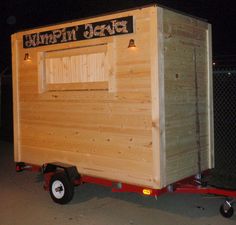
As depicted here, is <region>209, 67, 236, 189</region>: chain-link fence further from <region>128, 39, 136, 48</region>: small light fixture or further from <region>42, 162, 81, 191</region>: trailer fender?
<region>128, 39, 136, 48</region>: small light fixture

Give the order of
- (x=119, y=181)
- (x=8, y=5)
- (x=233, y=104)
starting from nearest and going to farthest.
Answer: (x=119, y=181)
(x=233, y=104)
(x=8, y=5)

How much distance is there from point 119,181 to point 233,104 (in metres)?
8.25

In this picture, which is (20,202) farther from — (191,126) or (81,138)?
(191,126)

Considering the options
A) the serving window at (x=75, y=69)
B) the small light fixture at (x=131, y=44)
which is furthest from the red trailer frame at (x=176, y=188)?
the small light fixture at (x=131, y=44)

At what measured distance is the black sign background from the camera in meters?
6.21

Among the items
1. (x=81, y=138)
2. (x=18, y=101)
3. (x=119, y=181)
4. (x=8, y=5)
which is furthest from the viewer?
(x=8, y=5)

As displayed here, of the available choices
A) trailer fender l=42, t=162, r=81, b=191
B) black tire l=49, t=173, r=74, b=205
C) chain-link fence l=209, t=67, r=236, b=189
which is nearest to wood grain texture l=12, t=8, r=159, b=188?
trailer fender l=42, t=162, r=81, b=191

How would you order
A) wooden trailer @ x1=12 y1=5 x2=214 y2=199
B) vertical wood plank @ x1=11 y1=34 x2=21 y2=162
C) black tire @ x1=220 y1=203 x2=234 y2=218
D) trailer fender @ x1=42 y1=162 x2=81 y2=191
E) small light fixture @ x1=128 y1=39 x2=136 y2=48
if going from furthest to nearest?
vertical wood plank @ x1=11 y1=34 x2=21 y2=162 < trailer fender @ x1=42 y1=162 x2=81 y2=191 < black tire @ x1=220 y1=203 x2=234 y2=218 < small light fixture @ x1=128 y1=39 x2=136 y2=48 < wooden trailer @ x1=12 y1=5 x2=214 y2=199

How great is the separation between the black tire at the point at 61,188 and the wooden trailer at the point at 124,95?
1.06 ft

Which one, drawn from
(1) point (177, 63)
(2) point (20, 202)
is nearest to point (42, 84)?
(2) point (20, 202)

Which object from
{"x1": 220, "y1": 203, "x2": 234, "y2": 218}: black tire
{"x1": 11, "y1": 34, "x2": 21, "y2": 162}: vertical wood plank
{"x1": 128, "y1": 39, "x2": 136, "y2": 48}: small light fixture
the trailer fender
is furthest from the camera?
{"x1": 11, "y1": 34, "x2": 21, "y2": 162}: vertical wood plank

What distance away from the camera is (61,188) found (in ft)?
23.2

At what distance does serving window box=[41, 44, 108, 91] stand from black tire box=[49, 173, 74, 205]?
1570mm

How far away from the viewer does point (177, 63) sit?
628cm
